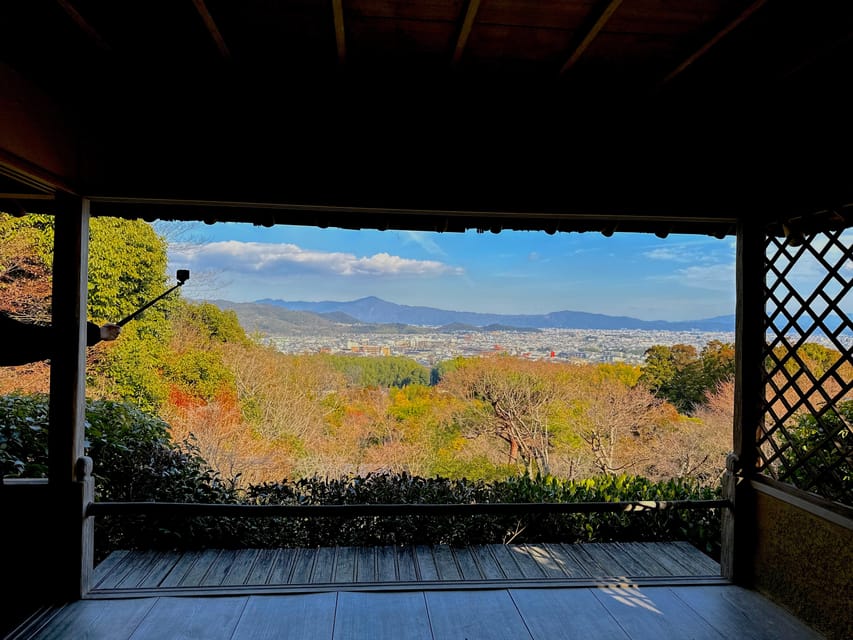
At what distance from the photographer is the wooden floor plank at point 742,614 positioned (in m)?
2.27

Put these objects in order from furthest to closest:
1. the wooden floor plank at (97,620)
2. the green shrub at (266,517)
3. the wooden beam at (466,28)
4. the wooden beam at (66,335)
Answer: the green shrub at (266,517)
the wooden beam at (66,335)
the wooden floor plank at (97,620)
the wooden beam at (466,28)

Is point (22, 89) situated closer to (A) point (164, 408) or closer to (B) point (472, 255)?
(A) point (164, 408)

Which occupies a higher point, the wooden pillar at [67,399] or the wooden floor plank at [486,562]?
the wooden pillar at [67,399]

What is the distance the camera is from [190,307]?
7715 millimetres

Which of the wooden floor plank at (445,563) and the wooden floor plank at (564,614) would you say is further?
the wooden floor plank at (445,563)

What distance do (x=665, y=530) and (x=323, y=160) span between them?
3.55 meters

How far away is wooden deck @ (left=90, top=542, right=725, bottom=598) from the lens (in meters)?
2.75

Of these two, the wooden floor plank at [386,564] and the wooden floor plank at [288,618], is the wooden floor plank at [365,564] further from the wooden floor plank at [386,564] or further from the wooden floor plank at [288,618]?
the wooden floor plank at [288,618]

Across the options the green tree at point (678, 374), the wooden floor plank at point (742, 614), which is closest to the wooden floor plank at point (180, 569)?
the wooden floor plank at point (742, 614)

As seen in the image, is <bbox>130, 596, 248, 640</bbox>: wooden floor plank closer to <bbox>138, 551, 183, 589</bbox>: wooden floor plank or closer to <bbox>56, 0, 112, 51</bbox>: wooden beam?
<bbox>138, 551, 183, 589</bbox>: wooden floor plank

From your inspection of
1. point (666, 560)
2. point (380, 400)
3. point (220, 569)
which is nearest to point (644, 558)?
point (666, 560)

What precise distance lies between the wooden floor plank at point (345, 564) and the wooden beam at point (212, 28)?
2725 millimetres

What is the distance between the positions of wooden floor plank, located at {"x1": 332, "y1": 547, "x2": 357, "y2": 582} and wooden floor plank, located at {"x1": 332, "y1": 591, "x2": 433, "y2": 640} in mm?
383

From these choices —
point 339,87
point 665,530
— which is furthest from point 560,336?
point 339,87
